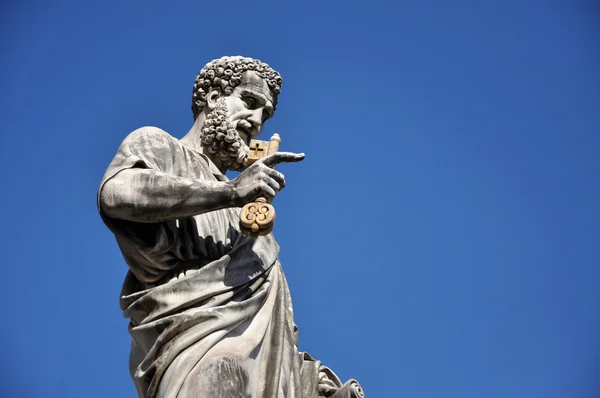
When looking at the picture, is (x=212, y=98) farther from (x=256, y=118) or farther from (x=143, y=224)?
(x=143, y=224)

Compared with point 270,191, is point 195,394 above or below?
below

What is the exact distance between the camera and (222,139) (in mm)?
9672

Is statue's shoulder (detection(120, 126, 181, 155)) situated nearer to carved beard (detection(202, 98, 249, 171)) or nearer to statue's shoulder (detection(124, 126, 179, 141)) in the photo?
statue's shoulder (detection(124, 126, 179, 141))

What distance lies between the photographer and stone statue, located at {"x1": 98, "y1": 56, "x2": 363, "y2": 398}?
324 inches

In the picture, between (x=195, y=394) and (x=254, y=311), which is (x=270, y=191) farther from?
(x=195, y=394)

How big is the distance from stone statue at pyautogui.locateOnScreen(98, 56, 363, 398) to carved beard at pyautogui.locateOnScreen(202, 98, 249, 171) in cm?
27

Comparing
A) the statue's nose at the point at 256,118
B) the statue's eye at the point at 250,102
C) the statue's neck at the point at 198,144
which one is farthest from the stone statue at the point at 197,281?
the statue's eye at the point at 250,102

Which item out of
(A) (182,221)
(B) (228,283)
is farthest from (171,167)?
(B) (228,283)

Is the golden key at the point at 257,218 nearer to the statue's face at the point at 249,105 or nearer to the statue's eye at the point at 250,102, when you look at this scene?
the statue's face at the point at 249,105

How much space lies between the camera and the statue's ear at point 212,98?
991 cm

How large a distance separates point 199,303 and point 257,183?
0.95 m

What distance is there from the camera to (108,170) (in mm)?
8648

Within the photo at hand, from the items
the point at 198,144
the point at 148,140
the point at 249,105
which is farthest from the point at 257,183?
the point at 249,105

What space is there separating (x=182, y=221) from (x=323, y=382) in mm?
1829
